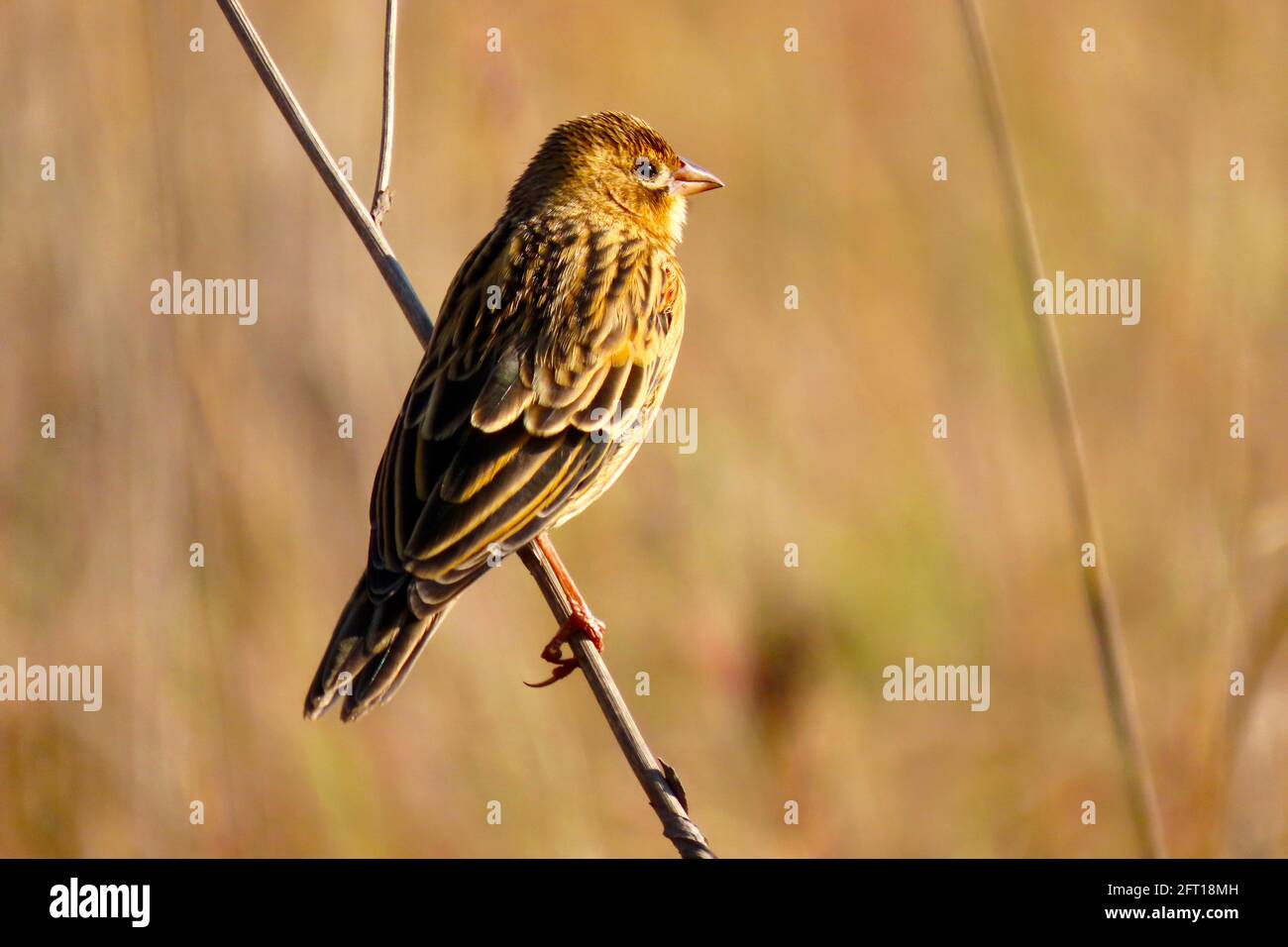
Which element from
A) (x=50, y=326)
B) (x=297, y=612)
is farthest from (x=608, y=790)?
(x=50, y=326)

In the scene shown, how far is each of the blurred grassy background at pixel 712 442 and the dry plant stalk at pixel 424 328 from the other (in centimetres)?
92

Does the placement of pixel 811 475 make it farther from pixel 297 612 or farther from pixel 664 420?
pixel 297 612

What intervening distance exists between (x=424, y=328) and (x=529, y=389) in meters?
0.45

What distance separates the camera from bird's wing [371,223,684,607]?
3.90 m

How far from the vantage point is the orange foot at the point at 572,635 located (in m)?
4.15

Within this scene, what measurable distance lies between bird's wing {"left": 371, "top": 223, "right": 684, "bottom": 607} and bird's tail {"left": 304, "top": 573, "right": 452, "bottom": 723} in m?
0.06

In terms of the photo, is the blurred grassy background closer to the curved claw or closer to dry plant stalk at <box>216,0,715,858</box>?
the curved claw

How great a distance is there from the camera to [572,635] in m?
4.11

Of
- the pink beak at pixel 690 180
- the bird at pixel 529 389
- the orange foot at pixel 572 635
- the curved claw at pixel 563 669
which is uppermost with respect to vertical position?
the pink beak at pixel 690 180

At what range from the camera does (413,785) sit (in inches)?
204

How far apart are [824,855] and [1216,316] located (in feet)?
8.33

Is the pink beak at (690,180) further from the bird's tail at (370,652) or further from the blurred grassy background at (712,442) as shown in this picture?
the bird's tail at (370,652)

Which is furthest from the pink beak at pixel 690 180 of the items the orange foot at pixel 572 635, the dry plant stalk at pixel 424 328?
the orange foot at pixel 572 635

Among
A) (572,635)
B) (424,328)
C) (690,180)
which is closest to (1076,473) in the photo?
(572,635)
